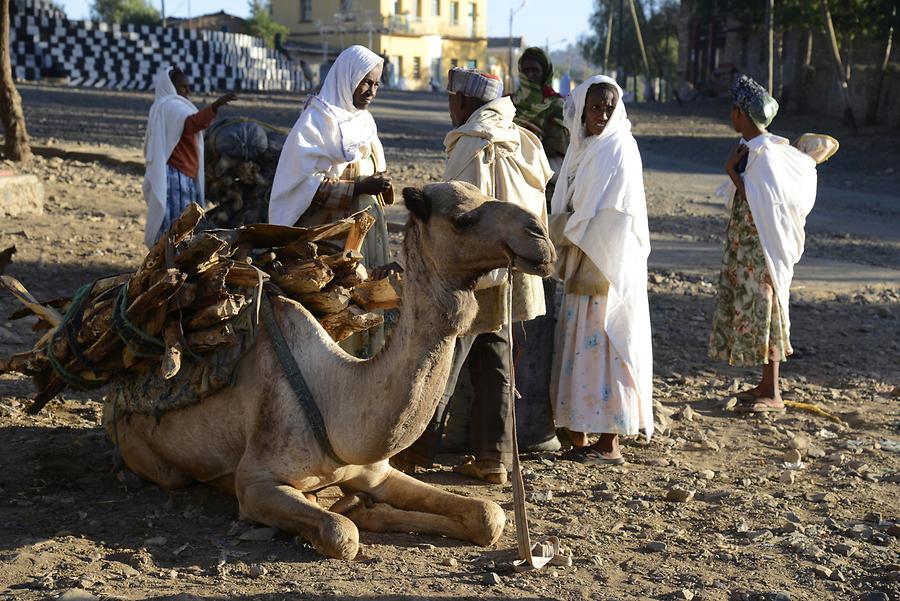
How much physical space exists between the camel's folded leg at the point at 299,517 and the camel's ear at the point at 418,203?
122 centimetres

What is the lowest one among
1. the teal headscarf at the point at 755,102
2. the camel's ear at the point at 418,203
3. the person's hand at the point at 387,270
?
the person's hand at the point at 387,270

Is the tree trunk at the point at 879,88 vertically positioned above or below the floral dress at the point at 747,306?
above

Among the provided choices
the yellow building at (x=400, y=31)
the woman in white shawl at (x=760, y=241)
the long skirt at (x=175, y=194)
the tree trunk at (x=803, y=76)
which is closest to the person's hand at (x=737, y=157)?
the woman in white shawl at (x=760, y=241)

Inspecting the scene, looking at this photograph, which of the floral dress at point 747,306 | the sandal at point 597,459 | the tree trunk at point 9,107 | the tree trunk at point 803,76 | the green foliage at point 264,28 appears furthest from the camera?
the green foliage at point 264,28

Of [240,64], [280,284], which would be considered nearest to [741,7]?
[240,64]

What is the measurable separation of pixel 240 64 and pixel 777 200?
4500 centimetres

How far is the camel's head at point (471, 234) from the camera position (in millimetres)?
3754

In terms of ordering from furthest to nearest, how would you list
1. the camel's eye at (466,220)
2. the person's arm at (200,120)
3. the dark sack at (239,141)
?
1. the person's arm at (200,120)
2. the dark sack at (239,141)
3. the camel's eye at (466,220)

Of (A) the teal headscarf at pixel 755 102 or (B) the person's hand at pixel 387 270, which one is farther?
(A) the teal headscarf at pixel 755 102

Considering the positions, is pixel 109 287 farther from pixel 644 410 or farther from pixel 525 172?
pixel 644 410

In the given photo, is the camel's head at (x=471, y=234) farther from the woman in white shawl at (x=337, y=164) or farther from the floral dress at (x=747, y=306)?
the floral dress at (x=747, y=306)

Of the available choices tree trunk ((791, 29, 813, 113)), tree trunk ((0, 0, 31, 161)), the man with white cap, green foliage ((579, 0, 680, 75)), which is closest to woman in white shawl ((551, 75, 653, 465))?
the man with white cap

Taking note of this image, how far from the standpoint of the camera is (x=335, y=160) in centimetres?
595

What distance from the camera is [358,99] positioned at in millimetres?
6039
